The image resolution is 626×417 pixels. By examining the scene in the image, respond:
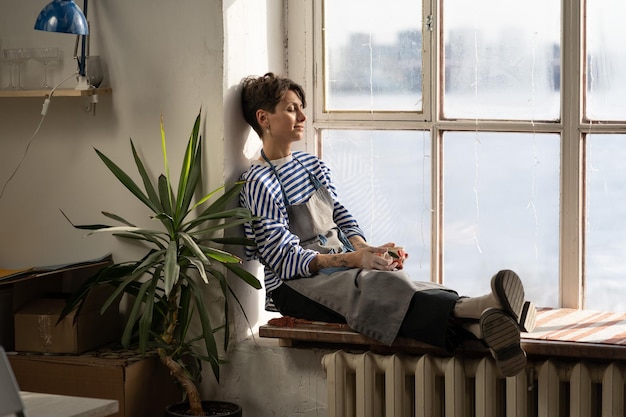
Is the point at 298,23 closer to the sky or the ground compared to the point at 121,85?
closer to the sky

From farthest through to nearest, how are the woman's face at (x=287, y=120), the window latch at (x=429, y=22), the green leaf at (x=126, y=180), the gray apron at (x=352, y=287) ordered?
the window latch at (x=429, y=22) → the woman's face at (x=287, y=120) → the green leaf at (x=126, y=180) → the gray apron at (x=352, y=287)

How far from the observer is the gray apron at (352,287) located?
10.9 feet

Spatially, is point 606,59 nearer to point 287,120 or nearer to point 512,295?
point 512,295

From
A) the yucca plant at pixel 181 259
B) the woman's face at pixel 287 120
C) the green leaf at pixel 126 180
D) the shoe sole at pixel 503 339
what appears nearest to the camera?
the shoe sole at pixel 503 339

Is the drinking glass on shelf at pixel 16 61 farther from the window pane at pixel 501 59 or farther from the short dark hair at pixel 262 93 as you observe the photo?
the window pane at pixel 501 59

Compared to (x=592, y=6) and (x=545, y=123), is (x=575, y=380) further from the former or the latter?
(x=592, y=6)

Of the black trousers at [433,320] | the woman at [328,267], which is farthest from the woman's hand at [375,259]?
the black trousers at [433,320]

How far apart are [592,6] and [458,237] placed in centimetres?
102

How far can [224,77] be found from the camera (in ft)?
12.0

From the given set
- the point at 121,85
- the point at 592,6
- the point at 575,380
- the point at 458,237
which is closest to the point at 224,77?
the point at 121,85

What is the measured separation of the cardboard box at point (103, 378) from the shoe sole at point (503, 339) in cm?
130

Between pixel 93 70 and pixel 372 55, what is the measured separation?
111 centimetres

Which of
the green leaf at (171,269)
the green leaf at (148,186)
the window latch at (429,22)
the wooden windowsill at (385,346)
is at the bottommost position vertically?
the wooden windowsill at (385,346)

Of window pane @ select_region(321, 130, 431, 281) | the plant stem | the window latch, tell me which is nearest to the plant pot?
the plant stem
